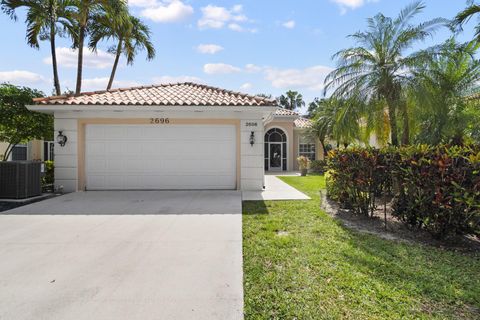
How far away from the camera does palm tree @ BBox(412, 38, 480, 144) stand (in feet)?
27.9

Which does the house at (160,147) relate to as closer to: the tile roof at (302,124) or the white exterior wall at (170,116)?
the white exterior wall at (170,116)

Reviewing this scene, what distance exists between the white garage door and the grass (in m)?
5.80

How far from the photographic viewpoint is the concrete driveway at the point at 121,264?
3092 mm

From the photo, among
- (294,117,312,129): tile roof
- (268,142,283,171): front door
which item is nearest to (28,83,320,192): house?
(268,142,283,171): front door

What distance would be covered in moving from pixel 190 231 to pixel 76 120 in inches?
313

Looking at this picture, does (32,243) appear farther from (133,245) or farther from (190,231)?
(190,231)

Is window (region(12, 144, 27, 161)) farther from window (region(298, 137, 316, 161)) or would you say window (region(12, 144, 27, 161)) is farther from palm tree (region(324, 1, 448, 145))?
window (region(298, 137, 316, 161))

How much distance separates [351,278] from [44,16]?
54.1 feet

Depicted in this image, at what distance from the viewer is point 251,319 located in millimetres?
2875

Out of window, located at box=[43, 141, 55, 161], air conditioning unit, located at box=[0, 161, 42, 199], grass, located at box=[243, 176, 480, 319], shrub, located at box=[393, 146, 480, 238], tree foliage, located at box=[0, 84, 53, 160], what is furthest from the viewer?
window, located at box=[43, 141, 55, 161]

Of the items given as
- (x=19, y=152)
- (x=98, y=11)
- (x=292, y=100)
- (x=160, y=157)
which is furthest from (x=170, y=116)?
(x=292, y=100)

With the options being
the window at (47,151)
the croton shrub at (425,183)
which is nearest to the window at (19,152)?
the window at (47,151)

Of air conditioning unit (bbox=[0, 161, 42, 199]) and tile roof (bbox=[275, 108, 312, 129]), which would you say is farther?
tile roof (bbox=[275, 108, 312, 129])

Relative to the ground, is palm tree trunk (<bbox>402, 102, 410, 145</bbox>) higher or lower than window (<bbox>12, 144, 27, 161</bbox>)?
higher
